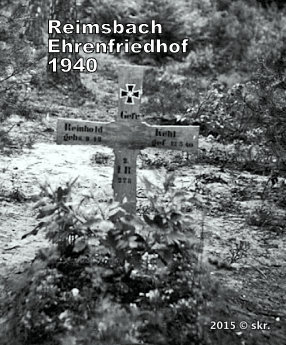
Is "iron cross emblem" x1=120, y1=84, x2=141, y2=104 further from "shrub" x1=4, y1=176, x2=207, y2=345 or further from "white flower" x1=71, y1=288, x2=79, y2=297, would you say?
"white flower" x1=71, y1=288, x2=79, y2=297

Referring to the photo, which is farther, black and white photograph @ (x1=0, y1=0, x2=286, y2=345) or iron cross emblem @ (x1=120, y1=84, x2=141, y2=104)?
iron cross emblem @ (x1=120, y1=84, x2=141, y2=104)

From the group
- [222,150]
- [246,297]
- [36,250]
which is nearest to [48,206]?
[36,250]

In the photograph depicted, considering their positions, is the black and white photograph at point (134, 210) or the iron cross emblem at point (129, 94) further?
the iron cross emblem at point (129, 94)

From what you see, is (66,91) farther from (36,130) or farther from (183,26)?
(183,26)

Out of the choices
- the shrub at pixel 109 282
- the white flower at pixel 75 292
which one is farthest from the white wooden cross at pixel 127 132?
the white flower at pixel 75 292

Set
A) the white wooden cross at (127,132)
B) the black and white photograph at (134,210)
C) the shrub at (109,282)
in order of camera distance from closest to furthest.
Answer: the shrub at (109,282) < the black and white photograph at (134,210) < the white wooden cross at (127,132)

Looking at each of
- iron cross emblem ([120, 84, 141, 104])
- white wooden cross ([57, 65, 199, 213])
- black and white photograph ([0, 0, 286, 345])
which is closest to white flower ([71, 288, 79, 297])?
black and white photograph ([0, 0, 286, 345])

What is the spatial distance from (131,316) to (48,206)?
2.80 ft

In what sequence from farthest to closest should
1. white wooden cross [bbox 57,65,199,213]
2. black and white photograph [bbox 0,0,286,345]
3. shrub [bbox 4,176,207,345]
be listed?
white wooden cross [bbox 57,65,199,213], black and white photograph [bbox 0,0,286,345], shrub [bbox 4,176,207,345]

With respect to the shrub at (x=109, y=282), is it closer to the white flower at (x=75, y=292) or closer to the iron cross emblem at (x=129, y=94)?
the white flower at (x=75, y=292)

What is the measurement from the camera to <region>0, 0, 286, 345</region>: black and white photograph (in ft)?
10.9

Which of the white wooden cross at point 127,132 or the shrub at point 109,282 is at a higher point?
the white wooden cross at point 127,132

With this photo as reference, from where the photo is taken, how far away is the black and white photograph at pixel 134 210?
3336 millimetres

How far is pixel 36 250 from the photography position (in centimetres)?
454
